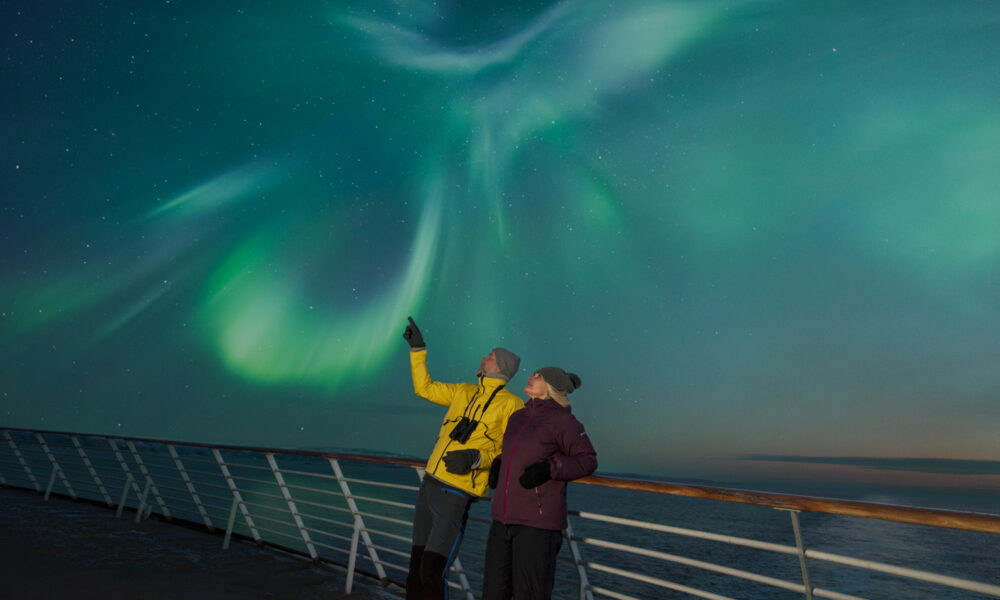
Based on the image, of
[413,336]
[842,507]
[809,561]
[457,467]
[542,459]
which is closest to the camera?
[842,507]

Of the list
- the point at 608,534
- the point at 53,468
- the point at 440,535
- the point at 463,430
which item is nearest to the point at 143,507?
the point at 53,468

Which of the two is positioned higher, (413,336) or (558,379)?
(413,336)

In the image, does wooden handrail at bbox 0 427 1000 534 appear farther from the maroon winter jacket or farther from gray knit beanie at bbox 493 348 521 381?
gray knit beanie at bbox 493 348 521 381

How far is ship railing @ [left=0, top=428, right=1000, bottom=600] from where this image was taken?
2189 millimetres

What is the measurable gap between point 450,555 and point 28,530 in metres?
4.91

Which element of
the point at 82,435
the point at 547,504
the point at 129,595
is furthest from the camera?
the point at 82,435

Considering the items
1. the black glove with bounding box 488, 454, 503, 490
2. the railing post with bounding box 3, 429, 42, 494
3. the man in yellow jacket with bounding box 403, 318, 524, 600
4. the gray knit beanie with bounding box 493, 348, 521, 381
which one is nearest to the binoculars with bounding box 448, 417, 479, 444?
the man in yellow jacket with bounding box 403, 318, 524, 600

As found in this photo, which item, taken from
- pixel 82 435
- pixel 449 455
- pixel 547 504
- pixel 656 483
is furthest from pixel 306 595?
pixel 82 435

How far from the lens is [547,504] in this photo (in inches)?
98.6

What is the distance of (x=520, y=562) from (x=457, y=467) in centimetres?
52

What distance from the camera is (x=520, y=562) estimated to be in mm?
2506

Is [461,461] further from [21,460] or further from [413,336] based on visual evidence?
[21,460]

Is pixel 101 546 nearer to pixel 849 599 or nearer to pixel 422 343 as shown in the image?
pixel 422 343

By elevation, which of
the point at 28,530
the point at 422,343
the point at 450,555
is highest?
the point at 422,343
